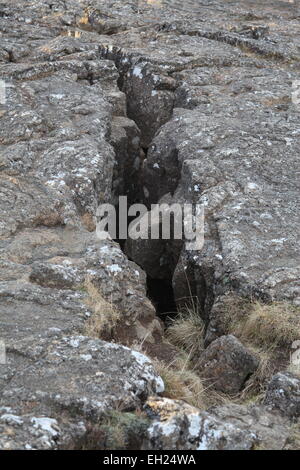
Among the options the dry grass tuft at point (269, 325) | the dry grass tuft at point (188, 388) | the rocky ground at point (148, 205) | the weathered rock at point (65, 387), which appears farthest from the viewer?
the dry grass tuft at point (269, 325)

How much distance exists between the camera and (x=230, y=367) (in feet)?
→ 24.1

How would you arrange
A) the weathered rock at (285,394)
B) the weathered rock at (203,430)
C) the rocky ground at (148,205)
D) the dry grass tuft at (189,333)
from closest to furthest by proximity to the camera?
the weathered rock at (203,430)
the rocky ground at (148,205)
the weathered rock at (285,394)
the dry grass tuft at (189,333)

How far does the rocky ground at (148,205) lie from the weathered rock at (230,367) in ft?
0.06

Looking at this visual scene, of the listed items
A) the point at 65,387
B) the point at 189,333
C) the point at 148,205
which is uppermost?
the point at 65,387

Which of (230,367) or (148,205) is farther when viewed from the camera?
(148,205)

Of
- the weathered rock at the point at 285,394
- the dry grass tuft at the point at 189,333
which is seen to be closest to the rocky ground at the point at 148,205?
the weathered rock at the point at 285,394

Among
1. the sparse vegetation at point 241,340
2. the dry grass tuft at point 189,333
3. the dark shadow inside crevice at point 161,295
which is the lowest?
the dark shadow inside crevice at point 161,295

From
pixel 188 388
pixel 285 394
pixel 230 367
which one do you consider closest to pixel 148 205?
pixel 230 367

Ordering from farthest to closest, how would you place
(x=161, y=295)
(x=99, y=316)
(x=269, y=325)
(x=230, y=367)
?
Answer: (x=161, y=295) → (x=269, y=325) → (x=99, y=316) → (x=230, y=367)

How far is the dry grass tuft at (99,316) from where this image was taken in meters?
7.48

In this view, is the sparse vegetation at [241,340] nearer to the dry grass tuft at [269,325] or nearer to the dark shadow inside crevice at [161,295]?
the dry grass tuft at [269,325]

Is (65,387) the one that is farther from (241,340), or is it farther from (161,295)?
(161,295)

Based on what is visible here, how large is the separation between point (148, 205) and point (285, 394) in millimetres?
6523

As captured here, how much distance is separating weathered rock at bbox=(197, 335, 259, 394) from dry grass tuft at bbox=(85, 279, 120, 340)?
3.89ft
